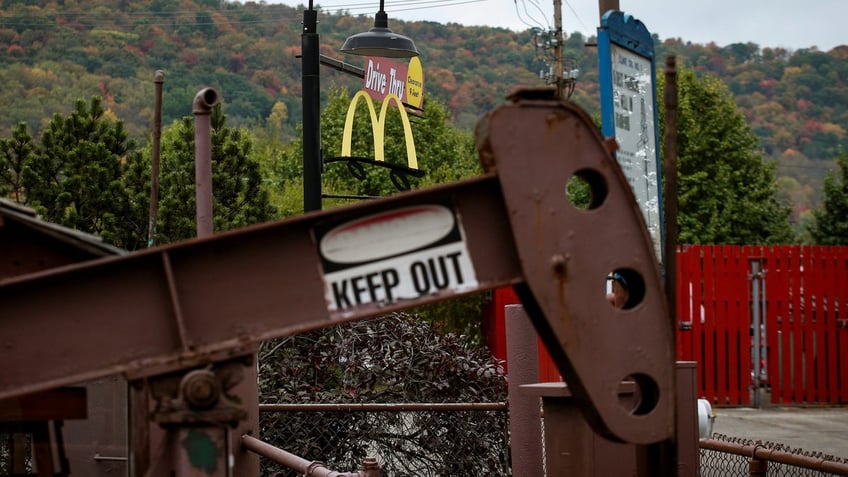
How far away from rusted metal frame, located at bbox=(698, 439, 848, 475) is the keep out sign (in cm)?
237

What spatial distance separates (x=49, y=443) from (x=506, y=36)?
117m

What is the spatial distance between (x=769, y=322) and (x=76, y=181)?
43.5ft

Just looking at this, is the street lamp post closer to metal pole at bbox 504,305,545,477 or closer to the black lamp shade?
the black lamp shade

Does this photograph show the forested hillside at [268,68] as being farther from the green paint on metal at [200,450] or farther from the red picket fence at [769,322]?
the green paint on metal at [200,450]

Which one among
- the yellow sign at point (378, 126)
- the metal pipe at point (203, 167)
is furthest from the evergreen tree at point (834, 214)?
the metal pipe at point (203, 167)

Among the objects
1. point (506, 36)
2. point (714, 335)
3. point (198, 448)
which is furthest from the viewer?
point (506, 36)

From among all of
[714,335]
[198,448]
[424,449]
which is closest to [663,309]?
[198,448]

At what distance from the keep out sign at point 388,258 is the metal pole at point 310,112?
764cm

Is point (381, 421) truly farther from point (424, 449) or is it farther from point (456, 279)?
point (456, 279)

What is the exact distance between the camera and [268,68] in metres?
108

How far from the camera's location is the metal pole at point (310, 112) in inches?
443

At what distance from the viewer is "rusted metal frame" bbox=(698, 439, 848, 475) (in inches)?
196

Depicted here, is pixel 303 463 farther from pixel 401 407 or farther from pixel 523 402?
pixel 401 407

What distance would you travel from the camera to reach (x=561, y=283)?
3.52 meters
